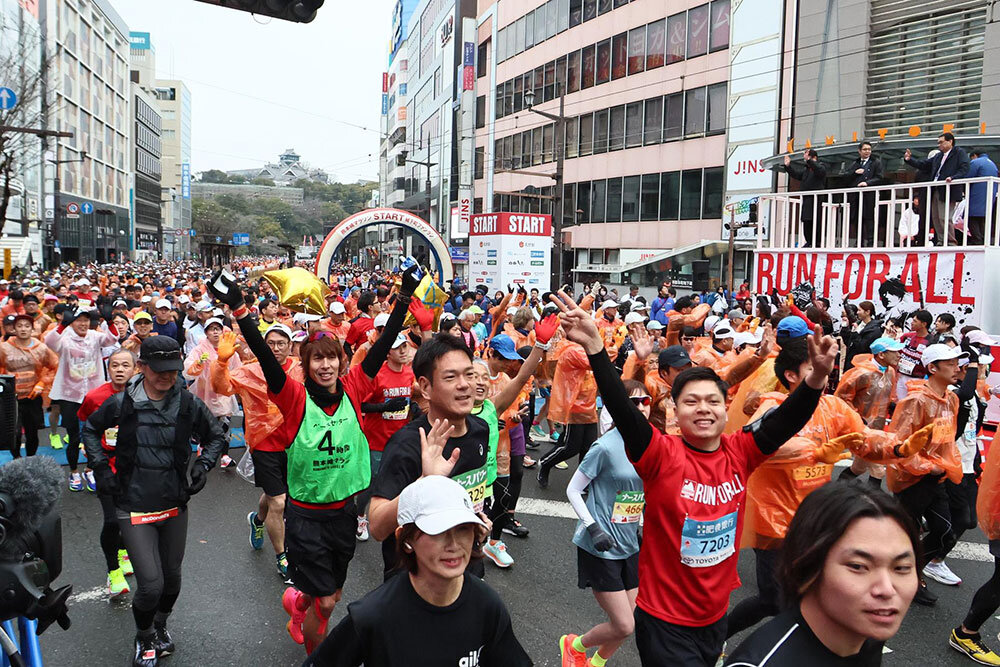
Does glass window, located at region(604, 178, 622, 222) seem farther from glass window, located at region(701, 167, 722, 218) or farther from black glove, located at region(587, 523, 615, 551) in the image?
black glove, located at region(587, 523, 615, 551)

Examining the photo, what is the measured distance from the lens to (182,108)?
115m

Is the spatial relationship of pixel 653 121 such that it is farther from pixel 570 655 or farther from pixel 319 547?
pixel 319 547

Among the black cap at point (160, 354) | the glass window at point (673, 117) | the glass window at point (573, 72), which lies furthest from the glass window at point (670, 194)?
the black cap at point (160, 354)

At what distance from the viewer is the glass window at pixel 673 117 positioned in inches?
1169

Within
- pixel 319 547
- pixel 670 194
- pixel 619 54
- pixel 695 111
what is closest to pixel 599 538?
pixel 319 547

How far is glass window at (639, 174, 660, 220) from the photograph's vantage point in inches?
1229

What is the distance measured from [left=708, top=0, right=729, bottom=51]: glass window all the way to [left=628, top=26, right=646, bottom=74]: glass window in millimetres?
4169

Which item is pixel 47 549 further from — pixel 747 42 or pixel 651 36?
pixel 651 36

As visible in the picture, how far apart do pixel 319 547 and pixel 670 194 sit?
2833 cm

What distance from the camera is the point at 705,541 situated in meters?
3.04

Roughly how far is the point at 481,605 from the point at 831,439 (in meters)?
2.67

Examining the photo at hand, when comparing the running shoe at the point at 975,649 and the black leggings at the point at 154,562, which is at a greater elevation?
the black leggings at the point at 154,562

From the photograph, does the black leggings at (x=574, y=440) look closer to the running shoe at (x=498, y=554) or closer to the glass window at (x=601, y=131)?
the running shoe at (x=498, y=554)

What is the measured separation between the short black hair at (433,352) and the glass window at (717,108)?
26.7 m
